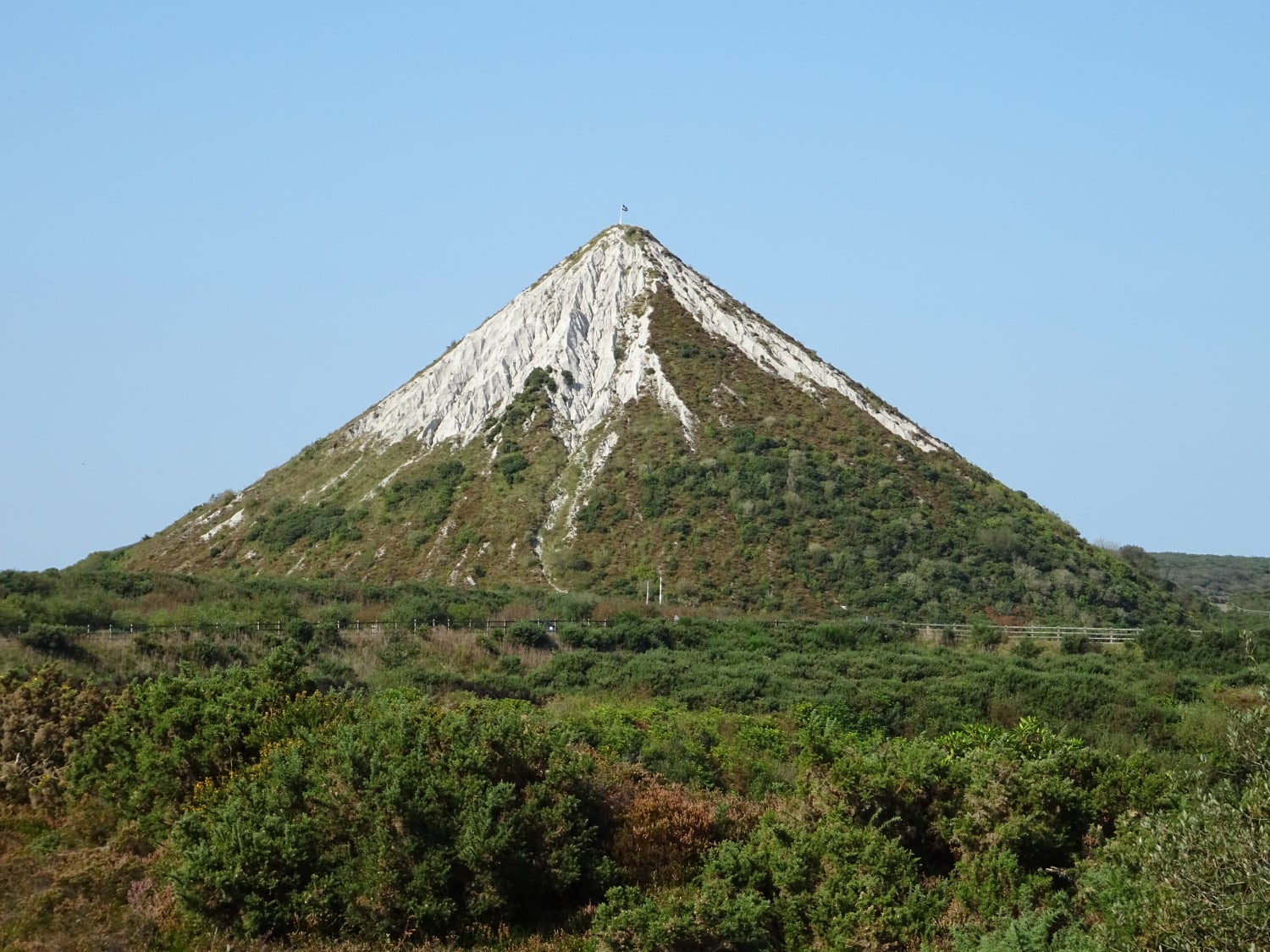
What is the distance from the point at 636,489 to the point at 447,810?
52.0 m

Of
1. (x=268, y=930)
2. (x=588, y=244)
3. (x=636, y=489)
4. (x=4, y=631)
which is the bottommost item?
(x=268, y=930)

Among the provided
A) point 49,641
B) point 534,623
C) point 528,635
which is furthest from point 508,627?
point 49,641

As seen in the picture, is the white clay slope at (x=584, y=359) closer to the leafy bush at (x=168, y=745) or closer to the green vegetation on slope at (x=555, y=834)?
the green vegetation on slope at (x=555, y=834)

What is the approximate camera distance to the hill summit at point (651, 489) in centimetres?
6331

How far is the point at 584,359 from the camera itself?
80188 mm

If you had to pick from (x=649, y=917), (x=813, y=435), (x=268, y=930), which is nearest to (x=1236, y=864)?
(x=649, y=917)

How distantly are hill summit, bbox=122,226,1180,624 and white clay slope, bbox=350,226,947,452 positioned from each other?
0.14 meters

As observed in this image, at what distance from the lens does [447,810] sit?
1719 cm

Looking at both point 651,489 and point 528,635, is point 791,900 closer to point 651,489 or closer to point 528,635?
point 528,635

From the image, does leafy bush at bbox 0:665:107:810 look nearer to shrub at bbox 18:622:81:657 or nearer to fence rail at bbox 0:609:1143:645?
shrub at bbox 18:622:81:657

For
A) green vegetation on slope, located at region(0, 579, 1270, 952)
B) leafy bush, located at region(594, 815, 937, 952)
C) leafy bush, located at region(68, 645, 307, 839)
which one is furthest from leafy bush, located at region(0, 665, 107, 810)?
leafy bush, located at region(594, 815, 937, 952)

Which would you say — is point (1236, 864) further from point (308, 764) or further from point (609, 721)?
point (609, 721)

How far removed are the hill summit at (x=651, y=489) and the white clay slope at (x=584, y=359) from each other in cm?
14

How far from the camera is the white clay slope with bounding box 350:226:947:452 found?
254ft
